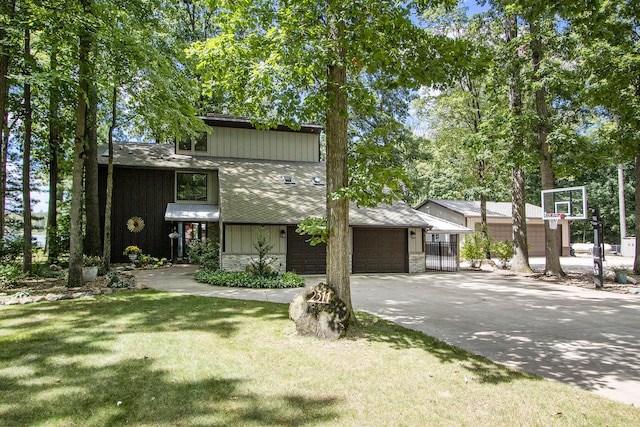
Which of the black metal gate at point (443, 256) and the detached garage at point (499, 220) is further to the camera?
the detached garage at point (499, 220)

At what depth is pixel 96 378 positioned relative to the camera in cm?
430

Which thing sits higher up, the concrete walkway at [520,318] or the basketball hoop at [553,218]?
the basketball hoop at [553,218]

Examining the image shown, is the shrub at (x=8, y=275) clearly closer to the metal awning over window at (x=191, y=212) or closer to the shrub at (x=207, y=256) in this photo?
the shrub at (x=207, y=256)

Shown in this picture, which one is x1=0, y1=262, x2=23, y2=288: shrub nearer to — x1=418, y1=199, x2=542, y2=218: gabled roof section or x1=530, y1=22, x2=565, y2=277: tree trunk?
x1=530, y1=22, x2=565, y2=277: tree trunk

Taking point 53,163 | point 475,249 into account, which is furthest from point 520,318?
point 53,163

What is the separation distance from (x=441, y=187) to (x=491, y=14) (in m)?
21.0

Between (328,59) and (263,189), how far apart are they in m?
10.5

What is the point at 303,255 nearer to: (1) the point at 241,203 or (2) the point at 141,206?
(1) the point at 241,203

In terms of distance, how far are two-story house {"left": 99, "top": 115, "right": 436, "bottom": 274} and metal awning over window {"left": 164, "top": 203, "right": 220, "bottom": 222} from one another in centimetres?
4

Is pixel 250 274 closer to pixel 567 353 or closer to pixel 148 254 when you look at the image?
pixel 148 254

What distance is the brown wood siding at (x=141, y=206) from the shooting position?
16.5 metres

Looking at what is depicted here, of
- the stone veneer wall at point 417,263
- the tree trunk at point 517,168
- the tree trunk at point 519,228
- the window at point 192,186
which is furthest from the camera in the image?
the window at point 192,186

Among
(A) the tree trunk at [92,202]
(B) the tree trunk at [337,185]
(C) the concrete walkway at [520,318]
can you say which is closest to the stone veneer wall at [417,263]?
(C) the concrete walkway at [520,318]

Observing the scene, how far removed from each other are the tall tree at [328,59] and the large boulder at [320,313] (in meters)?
0.29
